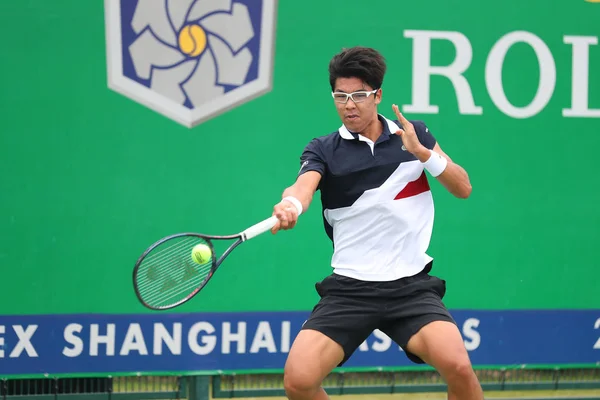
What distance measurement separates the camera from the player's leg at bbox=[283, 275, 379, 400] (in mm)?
3670

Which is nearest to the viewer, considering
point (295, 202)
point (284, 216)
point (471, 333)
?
point (284, 216)

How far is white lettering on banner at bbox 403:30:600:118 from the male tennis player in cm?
100

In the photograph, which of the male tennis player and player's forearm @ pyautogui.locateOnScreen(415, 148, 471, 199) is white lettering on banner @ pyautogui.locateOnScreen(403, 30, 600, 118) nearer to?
the male tennis player

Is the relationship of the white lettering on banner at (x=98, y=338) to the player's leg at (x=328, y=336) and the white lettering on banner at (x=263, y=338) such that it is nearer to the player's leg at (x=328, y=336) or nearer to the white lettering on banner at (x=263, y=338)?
the white lettering on banner at (x=263, y=338)

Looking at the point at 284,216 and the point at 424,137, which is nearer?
the point at 284,216

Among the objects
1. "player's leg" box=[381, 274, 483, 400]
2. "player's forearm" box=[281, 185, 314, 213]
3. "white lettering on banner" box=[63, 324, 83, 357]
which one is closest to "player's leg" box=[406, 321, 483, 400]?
"player's leg" box=[381, 274, 483, 400]

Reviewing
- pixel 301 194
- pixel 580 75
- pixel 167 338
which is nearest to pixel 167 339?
pixel 167 338

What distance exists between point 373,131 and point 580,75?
5.20 feet

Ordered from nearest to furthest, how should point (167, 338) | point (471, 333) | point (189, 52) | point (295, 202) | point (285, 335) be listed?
point (295, 202), point (189, 52), point (167, 338), point (285, 335), point (471, 333)

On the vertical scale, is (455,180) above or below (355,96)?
below

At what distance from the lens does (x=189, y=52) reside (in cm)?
463

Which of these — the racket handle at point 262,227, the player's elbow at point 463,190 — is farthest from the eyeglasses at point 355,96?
the racket handle at point 262,227

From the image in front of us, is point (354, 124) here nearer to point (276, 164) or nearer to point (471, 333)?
point (276, 164)

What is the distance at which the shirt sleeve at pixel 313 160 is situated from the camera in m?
3.79
